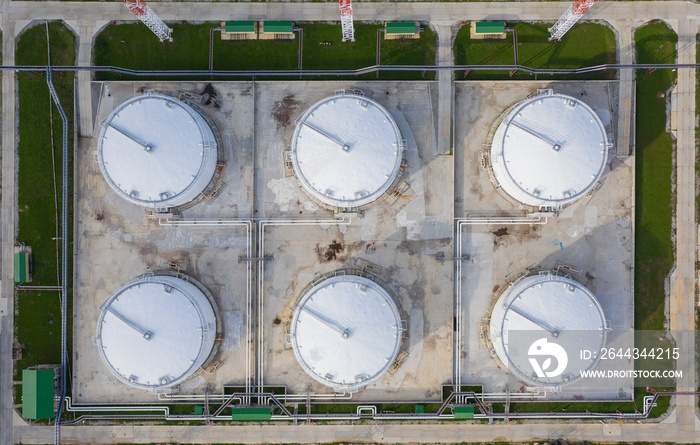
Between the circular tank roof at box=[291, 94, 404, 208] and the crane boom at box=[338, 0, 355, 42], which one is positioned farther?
the circular tank roof at box=[291, 94, 404, 208]

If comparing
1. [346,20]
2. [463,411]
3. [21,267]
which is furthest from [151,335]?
[346,20]

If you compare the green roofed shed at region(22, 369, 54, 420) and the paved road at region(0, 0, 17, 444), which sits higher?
the paved road at region(0, 0, 17, 444)

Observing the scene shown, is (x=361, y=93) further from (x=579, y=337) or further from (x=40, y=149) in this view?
(x=40, y=149)

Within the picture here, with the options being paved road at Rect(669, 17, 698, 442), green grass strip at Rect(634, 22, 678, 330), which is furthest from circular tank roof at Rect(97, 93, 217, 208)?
paved road at Rect(669, 17, 698, 442)

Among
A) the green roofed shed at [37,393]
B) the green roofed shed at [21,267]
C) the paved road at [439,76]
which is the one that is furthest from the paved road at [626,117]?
the green roofed shed at [37,393]

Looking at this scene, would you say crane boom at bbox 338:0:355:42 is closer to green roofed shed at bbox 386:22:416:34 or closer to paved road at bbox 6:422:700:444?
green roofed shed at bbox 386:22:416:34

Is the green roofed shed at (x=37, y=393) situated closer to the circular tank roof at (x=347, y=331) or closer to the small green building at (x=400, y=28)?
the circular tank roof at (x=347, y=331)

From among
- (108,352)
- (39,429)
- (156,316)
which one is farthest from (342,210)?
(39,429)

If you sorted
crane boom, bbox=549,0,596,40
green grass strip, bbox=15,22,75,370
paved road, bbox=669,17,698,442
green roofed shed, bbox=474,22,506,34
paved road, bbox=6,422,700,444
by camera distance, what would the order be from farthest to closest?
1. paved road, bbox=669,17,698,442
2. green grass strip, bbox=15,22,75,370
3. paved road, bbox=6,422,700,444
4. green roofed shed, bbox=474,22,506,34
5. crane boom, bbox=549,0,596,40
